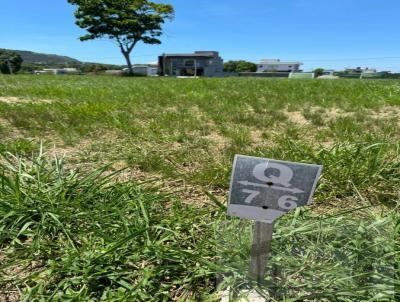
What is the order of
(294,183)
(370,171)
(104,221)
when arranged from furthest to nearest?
(370,171) → (104,221) → (294,183)

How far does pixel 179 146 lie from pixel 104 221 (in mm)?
1844

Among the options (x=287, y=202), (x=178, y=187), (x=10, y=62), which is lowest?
(x=10, y=62)

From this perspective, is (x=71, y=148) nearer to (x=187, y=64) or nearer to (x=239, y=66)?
(x=187, y=64)

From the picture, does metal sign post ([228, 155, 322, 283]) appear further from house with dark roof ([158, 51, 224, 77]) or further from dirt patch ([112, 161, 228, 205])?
house with dark roof ([158, 51, 224, 77])

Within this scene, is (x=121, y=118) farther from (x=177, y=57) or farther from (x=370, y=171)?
(x=177, y=57)

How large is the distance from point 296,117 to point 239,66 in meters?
92.7

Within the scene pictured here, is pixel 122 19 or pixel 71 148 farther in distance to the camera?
pixel 122 19

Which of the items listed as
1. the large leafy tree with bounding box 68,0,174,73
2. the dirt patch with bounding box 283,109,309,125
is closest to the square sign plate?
the dirt patch with bounding box 283,109,309,125

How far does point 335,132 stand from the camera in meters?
4.09

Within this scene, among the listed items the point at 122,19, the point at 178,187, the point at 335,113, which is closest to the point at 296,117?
the point at 335,113

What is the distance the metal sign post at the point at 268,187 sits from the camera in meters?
1.12

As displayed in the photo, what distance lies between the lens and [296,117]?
5371mm

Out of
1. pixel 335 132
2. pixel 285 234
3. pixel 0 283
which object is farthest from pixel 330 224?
pixel 335 132

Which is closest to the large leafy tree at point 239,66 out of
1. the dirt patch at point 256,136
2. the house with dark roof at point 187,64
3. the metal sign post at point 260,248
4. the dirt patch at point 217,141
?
the house with dark roof at point 187,64
